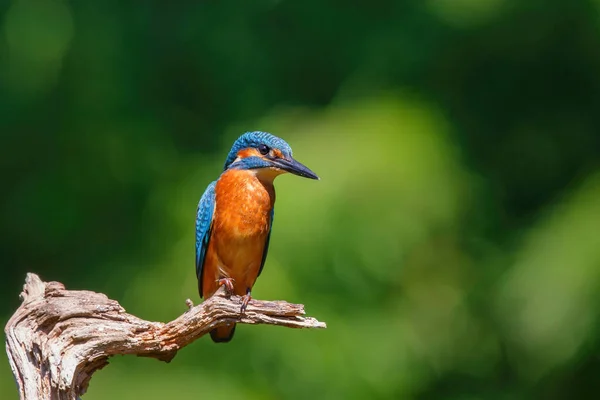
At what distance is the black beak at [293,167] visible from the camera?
4133mm

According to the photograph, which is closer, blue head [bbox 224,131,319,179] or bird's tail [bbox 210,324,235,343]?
blue head [bbox 224,131,319,179]

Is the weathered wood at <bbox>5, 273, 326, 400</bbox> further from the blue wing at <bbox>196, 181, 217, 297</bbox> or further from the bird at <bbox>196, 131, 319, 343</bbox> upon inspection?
the blue wing at <bbox>196, 181, 217, 297</bbox>

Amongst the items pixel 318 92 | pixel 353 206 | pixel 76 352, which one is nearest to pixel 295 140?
pixel 353 206

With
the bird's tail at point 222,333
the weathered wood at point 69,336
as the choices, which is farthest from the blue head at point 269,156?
the weathered wood at point 69,336

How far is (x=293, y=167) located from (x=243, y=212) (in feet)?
0.94

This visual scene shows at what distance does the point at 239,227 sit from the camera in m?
4.20

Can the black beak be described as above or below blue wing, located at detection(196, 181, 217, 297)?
above

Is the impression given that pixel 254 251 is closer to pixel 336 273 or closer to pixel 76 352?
pixel 76 352

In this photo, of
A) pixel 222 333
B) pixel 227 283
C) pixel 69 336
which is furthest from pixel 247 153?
pixel 69 336

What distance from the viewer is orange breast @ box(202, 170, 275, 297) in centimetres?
420

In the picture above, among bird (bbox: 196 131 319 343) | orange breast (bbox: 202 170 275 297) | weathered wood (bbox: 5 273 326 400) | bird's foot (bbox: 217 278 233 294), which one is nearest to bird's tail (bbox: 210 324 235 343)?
bird (bbox: 196 131 319 343)

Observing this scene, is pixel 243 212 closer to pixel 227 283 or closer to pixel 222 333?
pixel 227 283

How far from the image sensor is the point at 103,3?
296 inches

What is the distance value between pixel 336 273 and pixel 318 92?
1.81 metres
